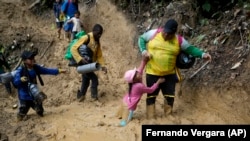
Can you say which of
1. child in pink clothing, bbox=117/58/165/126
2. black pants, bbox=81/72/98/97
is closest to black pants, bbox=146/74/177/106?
child in pink clothing, bbox=117/58/165/126

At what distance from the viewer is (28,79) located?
795cm

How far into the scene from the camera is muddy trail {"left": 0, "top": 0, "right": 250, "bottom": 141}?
748 centimetres

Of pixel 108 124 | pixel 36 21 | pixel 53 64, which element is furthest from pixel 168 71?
pixel 36 21

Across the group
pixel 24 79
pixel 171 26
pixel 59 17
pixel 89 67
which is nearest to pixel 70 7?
pixel 59 17

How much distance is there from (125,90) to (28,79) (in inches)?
102

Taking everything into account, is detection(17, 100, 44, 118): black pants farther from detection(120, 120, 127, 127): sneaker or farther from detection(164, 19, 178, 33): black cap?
detection(164, 19, 178, 33): black cap

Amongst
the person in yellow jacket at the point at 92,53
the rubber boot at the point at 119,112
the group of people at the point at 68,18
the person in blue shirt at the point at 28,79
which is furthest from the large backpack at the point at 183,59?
the group of people at the point at 68,18

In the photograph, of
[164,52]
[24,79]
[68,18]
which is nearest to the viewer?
[164,52]

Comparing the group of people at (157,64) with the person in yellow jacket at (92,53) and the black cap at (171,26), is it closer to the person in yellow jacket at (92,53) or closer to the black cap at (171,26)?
the black cap at (171,26)

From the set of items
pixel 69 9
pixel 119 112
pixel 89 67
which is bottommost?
pixel 119 112

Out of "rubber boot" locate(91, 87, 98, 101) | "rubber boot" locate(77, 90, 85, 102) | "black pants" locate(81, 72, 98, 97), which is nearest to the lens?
"black pants" locate(81, 72, 98, 97)

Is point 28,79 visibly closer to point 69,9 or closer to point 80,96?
point 80,96

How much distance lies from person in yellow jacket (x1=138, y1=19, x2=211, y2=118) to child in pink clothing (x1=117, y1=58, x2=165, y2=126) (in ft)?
0.47

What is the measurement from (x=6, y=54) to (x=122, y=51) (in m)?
4.01
